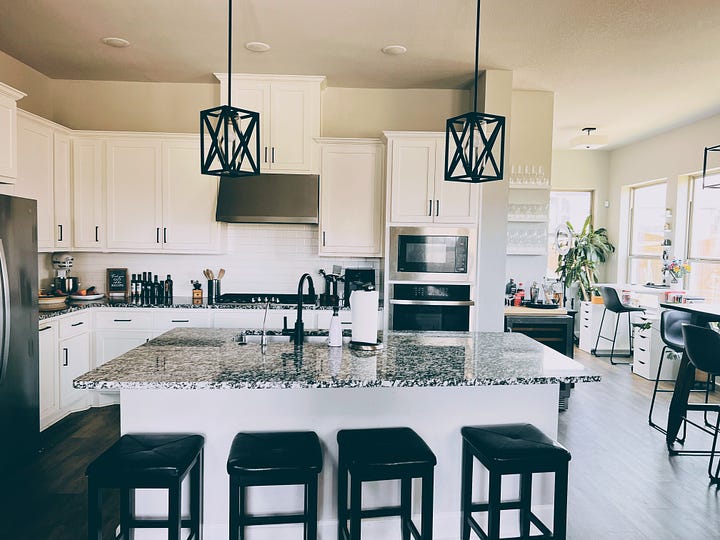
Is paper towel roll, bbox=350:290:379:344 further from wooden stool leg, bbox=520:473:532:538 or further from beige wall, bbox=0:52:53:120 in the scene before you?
beige wall, bbox=0:52:53:120

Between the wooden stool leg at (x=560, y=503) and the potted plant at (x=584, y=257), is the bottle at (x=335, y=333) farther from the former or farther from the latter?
the potted plant at (x=584, y=257)

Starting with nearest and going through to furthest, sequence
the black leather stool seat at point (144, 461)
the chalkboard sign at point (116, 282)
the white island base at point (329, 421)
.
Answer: the black leather stool seat at point (144, 461), the white island base at point (329, 421), the chalkboard sign at point (116, 282)

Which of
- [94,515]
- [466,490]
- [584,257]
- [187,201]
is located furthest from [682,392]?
[187,201]

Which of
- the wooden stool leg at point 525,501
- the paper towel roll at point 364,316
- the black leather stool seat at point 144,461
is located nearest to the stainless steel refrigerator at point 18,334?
the black leather stool seat at point 144,461

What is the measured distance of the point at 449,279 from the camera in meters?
4.54

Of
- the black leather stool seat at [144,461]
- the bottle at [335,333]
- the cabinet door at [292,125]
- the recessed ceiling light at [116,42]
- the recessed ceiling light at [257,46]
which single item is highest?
the recessed ceiling light at [257,46]

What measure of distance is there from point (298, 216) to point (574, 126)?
4078mm

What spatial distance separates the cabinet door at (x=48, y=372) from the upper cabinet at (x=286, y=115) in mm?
2213

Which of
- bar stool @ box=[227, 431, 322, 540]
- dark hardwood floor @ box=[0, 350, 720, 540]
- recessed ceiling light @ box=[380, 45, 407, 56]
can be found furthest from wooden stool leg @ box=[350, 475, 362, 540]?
recessed ceiling light @ box=[380, 45, 407, 56]

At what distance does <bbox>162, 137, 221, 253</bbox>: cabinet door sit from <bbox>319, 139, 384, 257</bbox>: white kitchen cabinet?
104 cm

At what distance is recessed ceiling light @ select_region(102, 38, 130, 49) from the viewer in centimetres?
396

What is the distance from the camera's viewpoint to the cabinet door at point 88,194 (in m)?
4.73

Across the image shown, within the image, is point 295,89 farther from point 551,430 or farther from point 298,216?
point 551,430

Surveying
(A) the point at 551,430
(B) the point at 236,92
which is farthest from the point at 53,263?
(A) the point at 551,430
